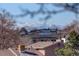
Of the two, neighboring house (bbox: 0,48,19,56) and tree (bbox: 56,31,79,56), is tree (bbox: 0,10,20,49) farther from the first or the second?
tree (bbox: 56,31,79,56)

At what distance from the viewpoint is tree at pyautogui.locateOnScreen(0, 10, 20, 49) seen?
3.80 feet

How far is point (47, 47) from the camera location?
114cm

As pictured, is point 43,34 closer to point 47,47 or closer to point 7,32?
point 47,47

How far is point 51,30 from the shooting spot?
1180mm

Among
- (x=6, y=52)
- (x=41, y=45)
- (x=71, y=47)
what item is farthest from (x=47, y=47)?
(x=6, y=52)

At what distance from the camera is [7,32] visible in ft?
3.86

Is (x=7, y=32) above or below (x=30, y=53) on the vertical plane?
above

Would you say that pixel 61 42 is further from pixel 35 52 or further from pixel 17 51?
pixel 17 51

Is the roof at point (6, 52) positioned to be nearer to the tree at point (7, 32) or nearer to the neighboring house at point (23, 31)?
the tree at point (7, 32)

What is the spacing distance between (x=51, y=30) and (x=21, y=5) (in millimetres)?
302

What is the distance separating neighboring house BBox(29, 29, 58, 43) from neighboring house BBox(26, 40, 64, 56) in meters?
0.03

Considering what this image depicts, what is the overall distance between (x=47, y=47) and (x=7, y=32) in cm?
32

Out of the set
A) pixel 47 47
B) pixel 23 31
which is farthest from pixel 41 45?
pixel 23 31

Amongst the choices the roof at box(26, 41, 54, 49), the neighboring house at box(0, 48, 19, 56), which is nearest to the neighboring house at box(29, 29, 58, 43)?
the roof at box(26, 41, 54, 49)
